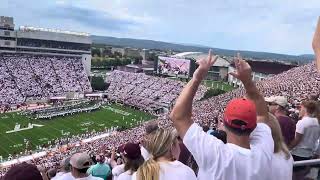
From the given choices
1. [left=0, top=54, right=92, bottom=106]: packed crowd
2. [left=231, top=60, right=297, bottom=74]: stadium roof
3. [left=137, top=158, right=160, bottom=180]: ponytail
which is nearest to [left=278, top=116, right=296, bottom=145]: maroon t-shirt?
[left=137, top=158, right=160, bottom=180]: ponytail

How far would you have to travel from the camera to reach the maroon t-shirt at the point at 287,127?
5.38 m

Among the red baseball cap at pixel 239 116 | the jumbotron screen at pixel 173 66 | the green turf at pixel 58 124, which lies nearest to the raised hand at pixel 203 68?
the red baseball cap at pixel 239 116

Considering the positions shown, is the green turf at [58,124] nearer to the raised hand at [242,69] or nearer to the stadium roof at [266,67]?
the raised hand at [242,69]

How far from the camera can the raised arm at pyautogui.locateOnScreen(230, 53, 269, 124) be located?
3.74m

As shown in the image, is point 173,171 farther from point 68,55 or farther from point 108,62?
point 108,62

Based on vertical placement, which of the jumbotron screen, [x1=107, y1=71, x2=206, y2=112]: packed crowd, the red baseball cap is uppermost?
the red baseball cap

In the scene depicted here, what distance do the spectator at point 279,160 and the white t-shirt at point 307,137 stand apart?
7.13 ft

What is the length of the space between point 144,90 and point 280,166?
2552 inches

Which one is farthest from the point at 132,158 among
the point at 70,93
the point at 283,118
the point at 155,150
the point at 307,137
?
the point at 70,93

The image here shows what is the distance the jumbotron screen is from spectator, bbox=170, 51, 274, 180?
6866 cm

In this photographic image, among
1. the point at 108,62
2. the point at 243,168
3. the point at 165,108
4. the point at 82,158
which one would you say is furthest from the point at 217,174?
the point at 108,62

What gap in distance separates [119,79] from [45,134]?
1494 inches

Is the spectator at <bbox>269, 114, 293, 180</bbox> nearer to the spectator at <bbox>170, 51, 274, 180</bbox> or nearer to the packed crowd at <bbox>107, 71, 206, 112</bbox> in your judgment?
the spectator at <bbox>170, 51, 274, 180</bbox>

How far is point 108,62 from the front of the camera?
10800 centimetres
